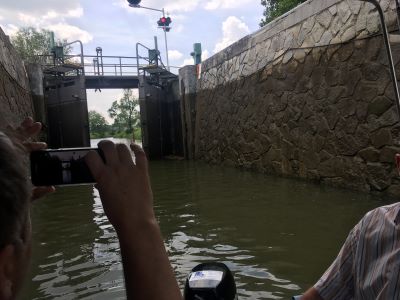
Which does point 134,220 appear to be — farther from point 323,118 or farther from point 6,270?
point 323,118

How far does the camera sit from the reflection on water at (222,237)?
2916 millimetres

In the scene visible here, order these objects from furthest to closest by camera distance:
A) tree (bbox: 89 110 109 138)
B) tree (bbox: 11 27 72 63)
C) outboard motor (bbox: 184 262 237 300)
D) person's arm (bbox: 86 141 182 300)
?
tree (bbox: 89 110 109 138) < tree (bbox: 11 27 72 63) < outboard motor (bbox: 184 262 237 300) < person's arm (bbox: 86 141 182 300)

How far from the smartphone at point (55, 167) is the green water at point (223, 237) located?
211cm

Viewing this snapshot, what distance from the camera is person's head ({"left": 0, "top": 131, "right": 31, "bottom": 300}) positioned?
0.48 metres

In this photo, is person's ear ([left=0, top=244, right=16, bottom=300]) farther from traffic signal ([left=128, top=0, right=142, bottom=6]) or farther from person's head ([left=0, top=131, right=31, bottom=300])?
traffic signal ([left=128, top=0, right=142, bottom=6])

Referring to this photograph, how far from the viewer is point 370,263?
1.12 metres

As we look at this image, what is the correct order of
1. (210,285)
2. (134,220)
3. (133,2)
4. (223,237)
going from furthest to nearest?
(133,2) → (223,237) → (210,285) → (134,220)

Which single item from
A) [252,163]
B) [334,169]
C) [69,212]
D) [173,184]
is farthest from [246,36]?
[69,212]

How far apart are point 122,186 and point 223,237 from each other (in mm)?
3308

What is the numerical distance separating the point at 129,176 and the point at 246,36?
8.36 m

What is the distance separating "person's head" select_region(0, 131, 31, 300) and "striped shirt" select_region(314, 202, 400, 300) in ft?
2.69

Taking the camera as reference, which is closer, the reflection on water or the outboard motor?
the outboard motor

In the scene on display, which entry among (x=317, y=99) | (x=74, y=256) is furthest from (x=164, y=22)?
(x=74, y=256)

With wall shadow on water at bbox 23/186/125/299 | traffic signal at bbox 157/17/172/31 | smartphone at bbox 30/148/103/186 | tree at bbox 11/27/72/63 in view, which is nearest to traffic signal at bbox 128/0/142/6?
wall shadow on water at bbox 23/186/125/299
